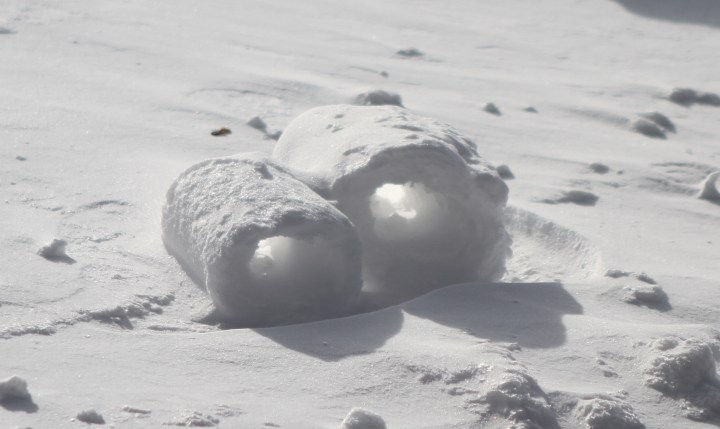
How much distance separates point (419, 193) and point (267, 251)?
2.05 feet

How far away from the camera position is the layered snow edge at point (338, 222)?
2887mm

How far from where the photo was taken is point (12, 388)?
2.23 m

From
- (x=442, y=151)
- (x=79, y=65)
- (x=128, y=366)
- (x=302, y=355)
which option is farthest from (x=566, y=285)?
(x=79, y=65)

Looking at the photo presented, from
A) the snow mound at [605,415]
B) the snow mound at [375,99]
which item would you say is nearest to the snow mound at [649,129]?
the snow mound at [375,99]

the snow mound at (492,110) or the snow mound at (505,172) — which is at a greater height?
the snow mound at (492,110)

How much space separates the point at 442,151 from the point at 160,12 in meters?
3.68

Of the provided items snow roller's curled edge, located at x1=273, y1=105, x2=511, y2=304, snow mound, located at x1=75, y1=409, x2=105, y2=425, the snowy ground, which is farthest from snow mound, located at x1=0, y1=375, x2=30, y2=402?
snow roller's curled edge, located at x1=273, y1=105, x2=511, y2=304

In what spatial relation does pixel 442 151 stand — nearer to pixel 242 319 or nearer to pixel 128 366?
pixel 242 319

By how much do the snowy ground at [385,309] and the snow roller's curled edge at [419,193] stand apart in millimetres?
163

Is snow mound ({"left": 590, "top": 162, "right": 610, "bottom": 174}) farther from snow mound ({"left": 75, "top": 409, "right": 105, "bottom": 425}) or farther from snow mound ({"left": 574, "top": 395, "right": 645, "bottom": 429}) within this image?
snow mound ({"left": 75, "top": 409, "right": 105, "bottom": 425})

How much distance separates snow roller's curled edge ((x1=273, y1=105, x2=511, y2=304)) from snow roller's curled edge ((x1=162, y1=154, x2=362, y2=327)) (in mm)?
191

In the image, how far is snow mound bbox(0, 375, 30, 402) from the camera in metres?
2.23

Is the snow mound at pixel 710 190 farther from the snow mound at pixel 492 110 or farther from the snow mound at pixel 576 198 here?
the snow mound at pixel 492 110

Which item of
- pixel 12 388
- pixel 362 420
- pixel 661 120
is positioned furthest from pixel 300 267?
pixel 661 120
